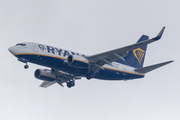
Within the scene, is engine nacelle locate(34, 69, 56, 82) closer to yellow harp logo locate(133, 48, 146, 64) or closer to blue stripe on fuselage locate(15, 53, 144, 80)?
blue stripe on fuselage locate(15, 53, 144, 80)

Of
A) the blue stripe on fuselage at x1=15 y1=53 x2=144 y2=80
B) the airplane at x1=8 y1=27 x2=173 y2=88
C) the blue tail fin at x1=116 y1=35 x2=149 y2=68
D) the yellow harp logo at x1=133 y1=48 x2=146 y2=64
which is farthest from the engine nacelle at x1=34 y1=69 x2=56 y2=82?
the yellow harp logo at x1=133 y1=48 x2=146 y2=64

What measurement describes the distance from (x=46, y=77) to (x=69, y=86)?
11.8ft

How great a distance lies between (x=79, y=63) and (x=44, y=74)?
8068 mm

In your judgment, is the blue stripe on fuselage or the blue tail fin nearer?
the blue stripe on fuselage

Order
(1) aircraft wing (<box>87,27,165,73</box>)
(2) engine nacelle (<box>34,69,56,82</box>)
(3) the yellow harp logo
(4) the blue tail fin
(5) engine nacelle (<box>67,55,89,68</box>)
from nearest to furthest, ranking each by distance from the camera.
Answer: (5) engine nacelle (<box>67,55,89,68</box>), (1) aircraft wing (<box>87,27,165,73</box>), (2) engine nacelle (<box>34,69,56,82</box>), (4) the blue tail fin, (3) the yellow harp logo

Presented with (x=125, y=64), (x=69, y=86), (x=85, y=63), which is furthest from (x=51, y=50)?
(x=125, y=64)

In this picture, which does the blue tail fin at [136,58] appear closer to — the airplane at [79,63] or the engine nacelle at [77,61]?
the airplane at [79,63]

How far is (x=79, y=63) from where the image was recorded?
39531 mm

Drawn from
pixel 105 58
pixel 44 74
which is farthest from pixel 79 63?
pixel 44 74

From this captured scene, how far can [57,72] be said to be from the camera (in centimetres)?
4569

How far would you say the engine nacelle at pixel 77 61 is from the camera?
Result: 39.1 m

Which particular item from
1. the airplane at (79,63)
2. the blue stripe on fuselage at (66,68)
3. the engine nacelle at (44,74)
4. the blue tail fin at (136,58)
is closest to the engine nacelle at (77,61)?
the airplane at (79,63)

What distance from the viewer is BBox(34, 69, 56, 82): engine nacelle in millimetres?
45312

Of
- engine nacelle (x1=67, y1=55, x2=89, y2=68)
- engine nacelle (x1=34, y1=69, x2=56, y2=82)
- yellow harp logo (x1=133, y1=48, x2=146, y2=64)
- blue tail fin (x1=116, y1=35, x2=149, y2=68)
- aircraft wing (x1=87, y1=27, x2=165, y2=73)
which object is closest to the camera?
engine nacelle (x1=67, y1=55, x2=89, y2=68)
